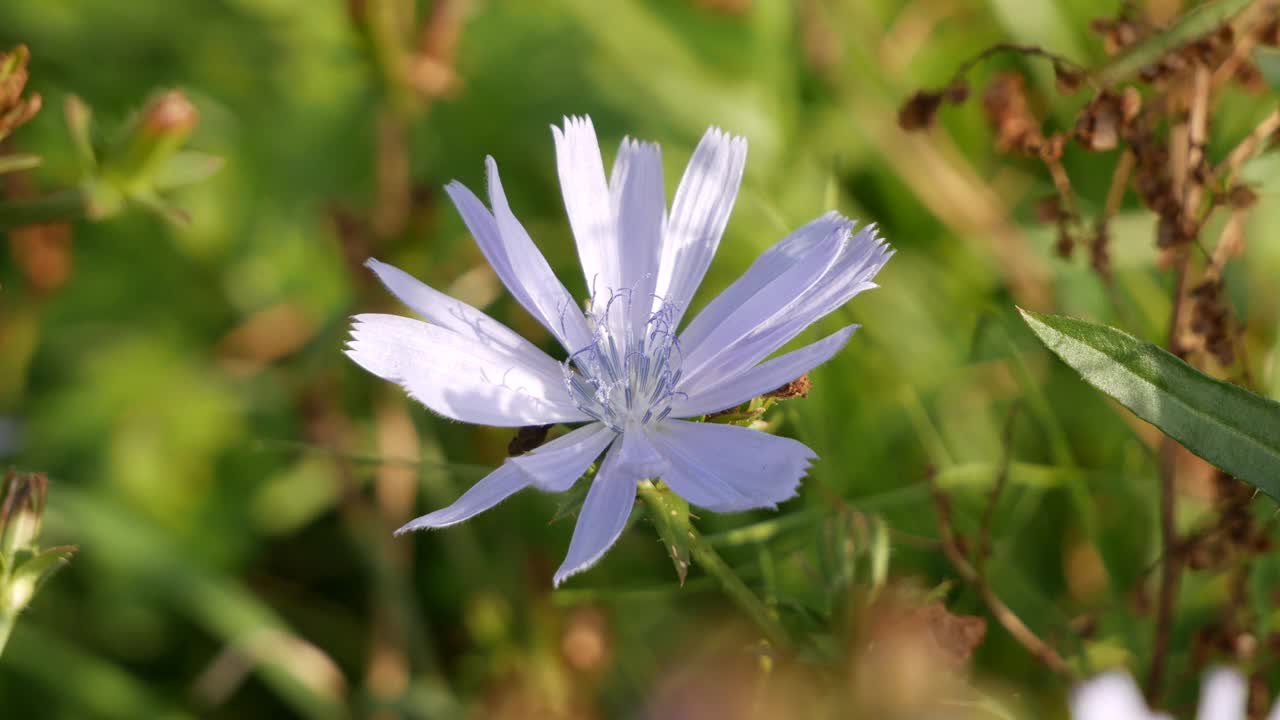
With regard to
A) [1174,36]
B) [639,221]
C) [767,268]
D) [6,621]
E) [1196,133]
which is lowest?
[6,621]

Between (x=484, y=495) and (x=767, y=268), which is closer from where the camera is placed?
(x=484, y=495)

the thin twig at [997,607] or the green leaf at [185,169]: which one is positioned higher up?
the green leaf at [185,169]

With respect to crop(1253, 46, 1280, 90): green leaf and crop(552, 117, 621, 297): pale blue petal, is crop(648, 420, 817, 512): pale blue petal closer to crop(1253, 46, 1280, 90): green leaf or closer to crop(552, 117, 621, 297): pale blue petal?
crop(552, 117, 621, 297): pale blue petal

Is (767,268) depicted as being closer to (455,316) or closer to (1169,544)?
(455,316)

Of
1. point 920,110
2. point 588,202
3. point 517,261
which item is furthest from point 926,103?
point 517,261

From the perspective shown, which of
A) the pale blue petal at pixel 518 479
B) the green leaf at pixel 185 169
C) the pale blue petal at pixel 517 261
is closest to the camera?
the pale blue petal at pixel 518 479

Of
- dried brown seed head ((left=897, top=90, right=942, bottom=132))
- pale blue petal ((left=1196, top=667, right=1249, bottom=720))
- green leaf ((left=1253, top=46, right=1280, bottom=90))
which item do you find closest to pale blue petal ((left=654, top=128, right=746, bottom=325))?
dried brown seed head ((left=897, top=90, right=942, bottom=132))

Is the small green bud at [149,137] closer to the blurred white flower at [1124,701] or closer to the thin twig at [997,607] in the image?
the thin twig at [997,607]

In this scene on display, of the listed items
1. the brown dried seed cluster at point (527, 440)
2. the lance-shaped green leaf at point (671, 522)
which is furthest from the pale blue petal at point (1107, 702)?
the brown dried seed cluster at point (527, 440)

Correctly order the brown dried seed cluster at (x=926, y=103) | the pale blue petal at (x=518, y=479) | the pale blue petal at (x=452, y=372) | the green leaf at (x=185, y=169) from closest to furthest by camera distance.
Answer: the pale blue petal at (x=518, y=479) → the pale blue petal at (x=452, y=372) → the brown dried seed cluster at (x=926, y=103) → the green leaf at (x=185, y=169)
